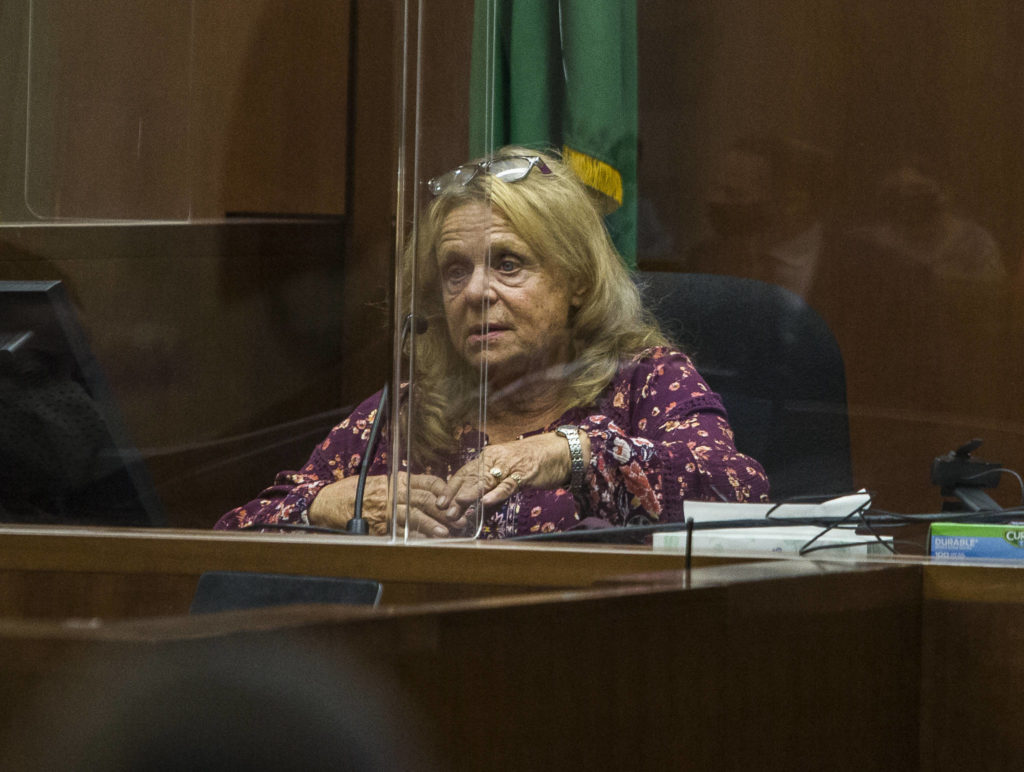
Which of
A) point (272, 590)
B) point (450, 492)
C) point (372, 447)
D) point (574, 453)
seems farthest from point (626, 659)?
point (574, 453)

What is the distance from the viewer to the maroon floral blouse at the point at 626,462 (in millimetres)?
1046

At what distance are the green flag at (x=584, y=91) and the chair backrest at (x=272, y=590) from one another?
104 centimetres

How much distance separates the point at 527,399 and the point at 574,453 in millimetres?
123

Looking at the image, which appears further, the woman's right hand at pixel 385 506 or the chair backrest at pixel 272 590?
the woman's right hand at pixel 385 506

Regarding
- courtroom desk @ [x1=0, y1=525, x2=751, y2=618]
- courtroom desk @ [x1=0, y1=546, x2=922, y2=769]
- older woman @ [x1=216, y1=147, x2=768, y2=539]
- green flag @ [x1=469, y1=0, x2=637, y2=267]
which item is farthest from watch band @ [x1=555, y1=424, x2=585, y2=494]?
green flag @ [x1=469, y1=0, x2=637, y2=267]

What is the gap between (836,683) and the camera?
1.99 feet

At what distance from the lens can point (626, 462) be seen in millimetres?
1270

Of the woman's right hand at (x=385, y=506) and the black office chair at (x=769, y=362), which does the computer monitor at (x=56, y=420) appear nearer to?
the woman's right hand at (x=385, y=506)

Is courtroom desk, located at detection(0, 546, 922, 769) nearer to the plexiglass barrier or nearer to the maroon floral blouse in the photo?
the maroon floral blouse

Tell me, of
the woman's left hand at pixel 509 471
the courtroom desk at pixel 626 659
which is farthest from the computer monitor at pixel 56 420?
the courtroom desk at pixel 626 659

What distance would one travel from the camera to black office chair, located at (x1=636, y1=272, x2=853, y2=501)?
5.68 feet

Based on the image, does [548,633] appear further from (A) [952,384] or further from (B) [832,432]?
(A) [952,384]

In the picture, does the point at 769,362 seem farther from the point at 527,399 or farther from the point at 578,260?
the point at 527,399

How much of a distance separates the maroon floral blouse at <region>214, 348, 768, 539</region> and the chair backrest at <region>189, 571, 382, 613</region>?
0.67 ft
